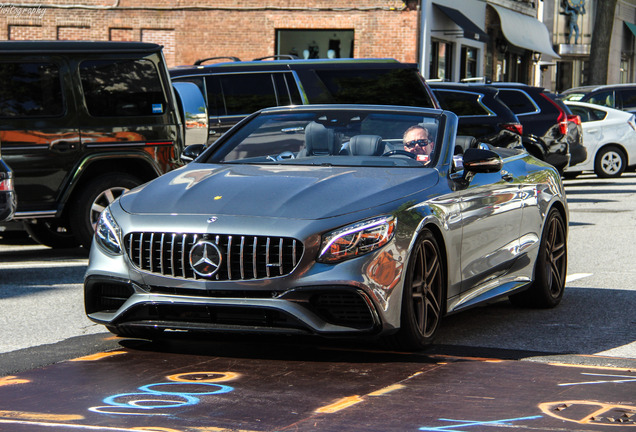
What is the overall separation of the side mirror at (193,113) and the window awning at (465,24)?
21215 millimetres

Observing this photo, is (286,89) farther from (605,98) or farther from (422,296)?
(605,98)

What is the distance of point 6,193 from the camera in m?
9.54

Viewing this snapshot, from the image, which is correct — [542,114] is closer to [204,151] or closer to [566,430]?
[204,151]

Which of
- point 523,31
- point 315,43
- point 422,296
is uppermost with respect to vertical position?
point 523,31

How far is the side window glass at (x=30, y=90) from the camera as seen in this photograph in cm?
1094

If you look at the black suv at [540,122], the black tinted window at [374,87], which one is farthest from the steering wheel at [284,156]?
the black suv at [540,122]

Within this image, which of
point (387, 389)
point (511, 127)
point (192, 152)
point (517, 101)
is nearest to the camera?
point (387, 389)

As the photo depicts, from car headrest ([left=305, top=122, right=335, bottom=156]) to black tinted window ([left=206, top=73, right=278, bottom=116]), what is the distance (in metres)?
6.83

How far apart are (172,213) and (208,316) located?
57 cm

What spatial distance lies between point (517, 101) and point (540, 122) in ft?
1.73

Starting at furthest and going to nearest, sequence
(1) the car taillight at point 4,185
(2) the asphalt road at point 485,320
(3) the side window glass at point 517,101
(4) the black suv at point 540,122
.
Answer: (3) the side window glass at point 517,101, (4) the black suv at point 540,122, (1) the car taillight at point 4,185, (2) the asphalt road at point 485,320

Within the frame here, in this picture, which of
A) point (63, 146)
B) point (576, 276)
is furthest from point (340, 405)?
point (63, 146)

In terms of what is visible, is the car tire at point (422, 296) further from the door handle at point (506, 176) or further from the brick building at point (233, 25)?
the brick building at point (233, 25)

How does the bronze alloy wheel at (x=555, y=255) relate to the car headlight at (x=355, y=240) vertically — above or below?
below
